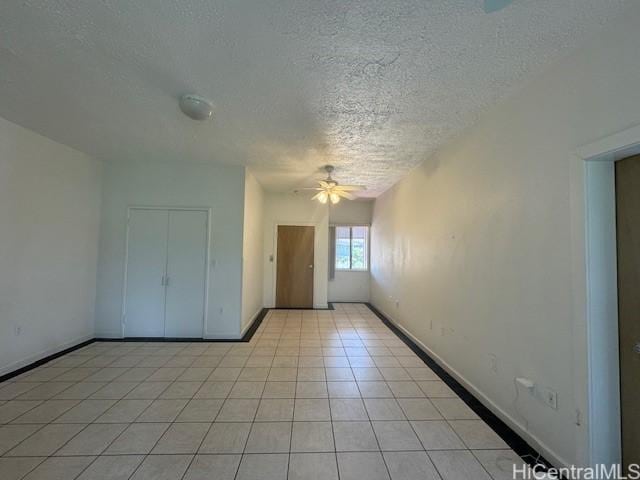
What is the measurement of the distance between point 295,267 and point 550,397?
5242mm

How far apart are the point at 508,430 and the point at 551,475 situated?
40 centimetres

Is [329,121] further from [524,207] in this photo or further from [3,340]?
[3,340]

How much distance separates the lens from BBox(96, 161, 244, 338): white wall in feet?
13.7

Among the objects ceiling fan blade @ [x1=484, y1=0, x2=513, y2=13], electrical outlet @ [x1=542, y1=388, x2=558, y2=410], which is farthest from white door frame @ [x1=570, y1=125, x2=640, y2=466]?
ceiling fan blade @ [x1=484, y1=0, x2=513, y2=13]

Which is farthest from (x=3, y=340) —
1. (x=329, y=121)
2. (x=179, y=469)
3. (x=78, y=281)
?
(x=329, y=121)

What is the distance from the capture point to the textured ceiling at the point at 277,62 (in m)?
1.51

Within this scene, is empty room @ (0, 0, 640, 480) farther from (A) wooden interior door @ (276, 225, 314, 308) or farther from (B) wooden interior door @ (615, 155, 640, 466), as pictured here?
(A) wooden interior door @ (276, 225, 314, 308)

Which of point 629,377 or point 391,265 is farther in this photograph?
point 391,265

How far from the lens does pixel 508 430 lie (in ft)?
7.00

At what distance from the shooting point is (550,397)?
1833 millimetres

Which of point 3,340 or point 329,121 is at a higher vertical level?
point 329,121

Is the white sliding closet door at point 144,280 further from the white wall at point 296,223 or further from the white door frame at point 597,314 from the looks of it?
the white door frame at point 597,314

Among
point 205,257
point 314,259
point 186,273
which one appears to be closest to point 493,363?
point 205,257

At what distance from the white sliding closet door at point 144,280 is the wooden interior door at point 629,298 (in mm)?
4774
